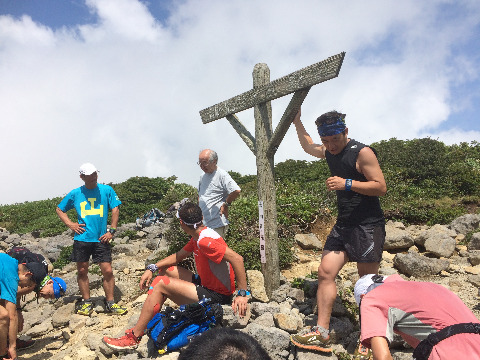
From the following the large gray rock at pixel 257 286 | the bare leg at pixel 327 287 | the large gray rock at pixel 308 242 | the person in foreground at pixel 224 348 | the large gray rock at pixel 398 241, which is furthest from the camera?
the large gray rock at pixel 308 242

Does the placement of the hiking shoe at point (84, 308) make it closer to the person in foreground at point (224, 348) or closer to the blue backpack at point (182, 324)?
the blue backpack at point (182, 324)

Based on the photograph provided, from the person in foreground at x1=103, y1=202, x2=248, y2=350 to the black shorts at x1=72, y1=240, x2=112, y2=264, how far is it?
5.07 ft

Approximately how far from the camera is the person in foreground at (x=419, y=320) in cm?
184

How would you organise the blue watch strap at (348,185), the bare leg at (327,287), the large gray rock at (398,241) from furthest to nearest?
Result: 1. the large gray rock at (398,241)
2. the bare leg at (327,287)
3. the blue watch strap at (348,185)

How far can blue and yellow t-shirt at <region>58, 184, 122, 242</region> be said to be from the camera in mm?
5480

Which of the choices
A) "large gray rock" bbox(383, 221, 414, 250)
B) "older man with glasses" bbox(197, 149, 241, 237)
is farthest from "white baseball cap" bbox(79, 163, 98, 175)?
"large gray rock" bbox(383, 221, 414, 250)

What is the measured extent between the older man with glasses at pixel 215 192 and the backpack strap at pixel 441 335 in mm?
3635

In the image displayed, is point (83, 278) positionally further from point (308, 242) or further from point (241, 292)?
point (308, 242)

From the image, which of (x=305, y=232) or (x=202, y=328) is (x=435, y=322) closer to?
(x=202, y=328)

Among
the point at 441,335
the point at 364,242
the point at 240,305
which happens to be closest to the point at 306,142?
the point at 364,242

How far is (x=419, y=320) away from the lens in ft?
6.74

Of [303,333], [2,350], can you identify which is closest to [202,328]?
[303,333]

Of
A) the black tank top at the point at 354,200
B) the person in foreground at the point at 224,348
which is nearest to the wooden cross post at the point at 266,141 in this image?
the black tank top at the point at 354,200

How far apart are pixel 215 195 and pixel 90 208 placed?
1869 millimetres
